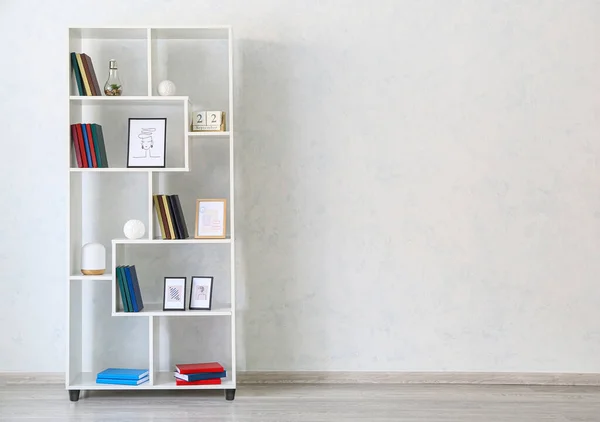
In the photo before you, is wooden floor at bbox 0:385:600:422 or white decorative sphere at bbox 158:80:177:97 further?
white decorative sphere at bbox 158:80:177:97

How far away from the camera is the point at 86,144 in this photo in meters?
3.42

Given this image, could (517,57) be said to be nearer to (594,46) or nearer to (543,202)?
(594,46)

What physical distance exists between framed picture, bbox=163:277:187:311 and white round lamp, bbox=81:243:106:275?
0.35 metres

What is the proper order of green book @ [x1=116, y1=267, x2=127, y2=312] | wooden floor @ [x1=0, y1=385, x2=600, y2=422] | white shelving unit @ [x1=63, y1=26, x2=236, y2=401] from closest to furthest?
1. wooden floor @ [x1=0, y1=385, x2=600, y2=422]
2. green book @ [x1=116, y1=267, x2=127, y2=312]
3. white shelving unit @ [x1=63, y1=26, x2=236, y2=401]

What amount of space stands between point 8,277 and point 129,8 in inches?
63.5

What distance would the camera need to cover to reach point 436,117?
12.3ft

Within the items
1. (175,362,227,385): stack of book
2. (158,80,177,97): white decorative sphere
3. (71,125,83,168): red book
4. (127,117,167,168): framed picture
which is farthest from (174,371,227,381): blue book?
(158,80,177,97): white decorative sphere

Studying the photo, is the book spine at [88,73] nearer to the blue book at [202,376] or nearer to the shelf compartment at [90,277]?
the shelf compartment at [90,277]

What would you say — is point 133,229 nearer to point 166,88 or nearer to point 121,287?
point 121,287

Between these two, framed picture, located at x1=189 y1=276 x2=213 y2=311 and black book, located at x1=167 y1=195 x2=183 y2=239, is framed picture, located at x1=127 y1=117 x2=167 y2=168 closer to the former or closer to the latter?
black book, located at x1=167 y1=195 x2=183 y2=239

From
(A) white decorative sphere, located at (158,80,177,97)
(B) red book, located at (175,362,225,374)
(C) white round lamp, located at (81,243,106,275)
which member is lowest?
(B) red book, located at (175,362,225,374)

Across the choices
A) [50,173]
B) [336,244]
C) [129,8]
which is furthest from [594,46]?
[50,173]

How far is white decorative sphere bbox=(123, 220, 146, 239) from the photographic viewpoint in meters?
3.42

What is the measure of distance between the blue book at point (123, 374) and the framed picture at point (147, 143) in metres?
1.05
